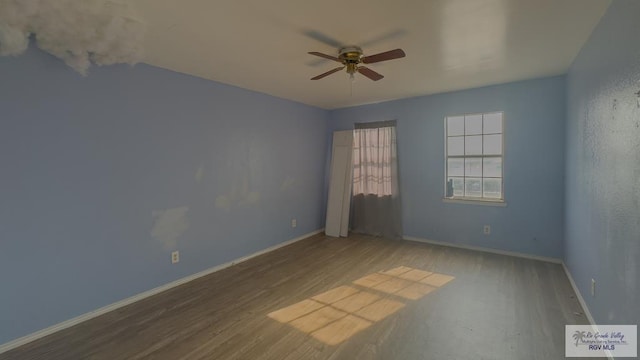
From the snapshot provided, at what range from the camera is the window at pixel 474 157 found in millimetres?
4121

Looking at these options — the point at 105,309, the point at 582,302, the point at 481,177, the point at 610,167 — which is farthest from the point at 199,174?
the point at 582,302

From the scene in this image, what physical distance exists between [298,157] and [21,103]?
11.1 feet

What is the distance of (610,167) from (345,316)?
2285 millimetres

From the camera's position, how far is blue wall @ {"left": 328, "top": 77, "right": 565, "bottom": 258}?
364cm

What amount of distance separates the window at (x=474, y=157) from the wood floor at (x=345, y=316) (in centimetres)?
111

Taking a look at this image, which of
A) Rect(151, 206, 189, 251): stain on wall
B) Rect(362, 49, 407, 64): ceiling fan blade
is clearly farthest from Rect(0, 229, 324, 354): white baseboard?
Rect(362, 49, 407, 64): ceiling fan blade

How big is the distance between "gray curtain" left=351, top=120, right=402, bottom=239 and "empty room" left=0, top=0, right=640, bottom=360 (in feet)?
1.99

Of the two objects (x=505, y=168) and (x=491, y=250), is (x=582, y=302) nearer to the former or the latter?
(x=491, y=250)

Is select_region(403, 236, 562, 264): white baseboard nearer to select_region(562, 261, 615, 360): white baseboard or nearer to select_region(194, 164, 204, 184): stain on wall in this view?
select_region(562, 261, 615, 360): white baseboard

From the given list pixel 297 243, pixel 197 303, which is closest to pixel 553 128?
pixel 297 243

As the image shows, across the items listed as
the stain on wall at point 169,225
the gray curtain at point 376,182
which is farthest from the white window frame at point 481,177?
the stain on wall at point 169,225

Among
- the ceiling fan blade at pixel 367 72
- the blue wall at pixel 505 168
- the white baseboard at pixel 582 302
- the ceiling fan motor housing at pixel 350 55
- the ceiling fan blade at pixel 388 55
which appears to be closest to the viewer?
the white baseboard at pixel 582 302

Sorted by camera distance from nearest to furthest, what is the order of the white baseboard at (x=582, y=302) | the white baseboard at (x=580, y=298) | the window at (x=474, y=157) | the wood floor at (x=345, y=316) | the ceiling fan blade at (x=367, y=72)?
the white baseboard at (x=582, y=302) → the wood floor at (x=345, y=316) → the white baseboard at (x=580, y=298) → the ceiling fan blade at (x=367, y=72) → the window at (x=474, y=157)

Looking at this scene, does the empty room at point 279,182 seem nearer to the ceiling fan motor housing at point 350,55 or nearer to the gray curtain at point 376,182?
the ceiling fan motor housing at point 350,55
